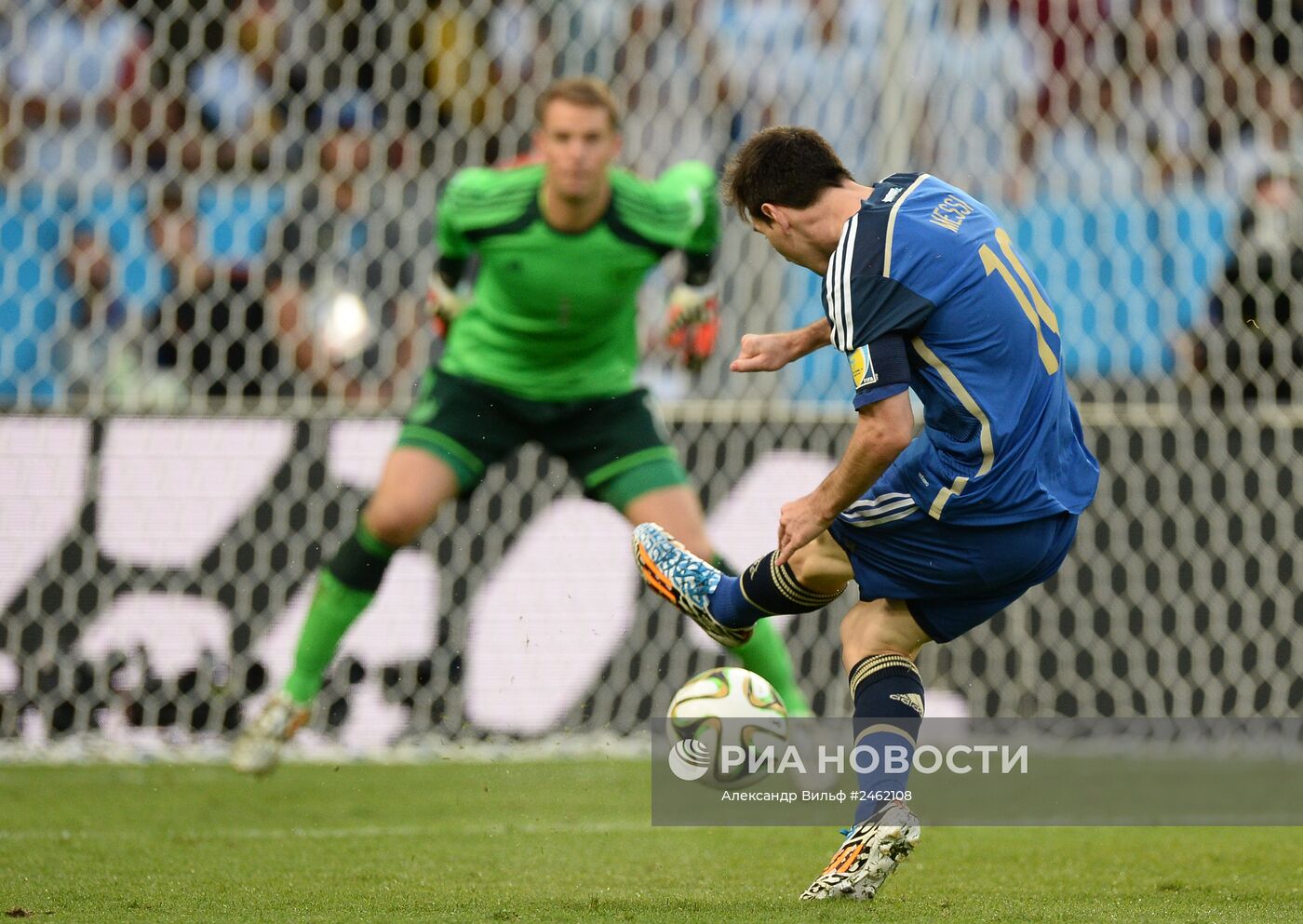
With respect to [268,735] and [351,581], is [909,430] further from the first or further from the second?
[268,735]

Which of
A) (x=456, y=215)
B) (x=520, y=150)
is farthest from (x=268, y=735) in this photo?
(x=520, y=150)

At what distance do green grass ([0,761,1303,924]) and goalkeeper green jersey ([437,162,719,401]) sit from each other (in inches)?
59.1

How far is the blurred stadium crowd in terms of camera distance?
732 cm

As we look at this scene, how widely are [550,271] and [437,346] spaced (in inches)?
71.2

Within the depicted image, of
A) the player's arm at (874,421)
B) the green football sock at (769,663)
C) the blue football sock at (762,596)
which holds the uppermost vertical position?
the player's arm at (874,421)

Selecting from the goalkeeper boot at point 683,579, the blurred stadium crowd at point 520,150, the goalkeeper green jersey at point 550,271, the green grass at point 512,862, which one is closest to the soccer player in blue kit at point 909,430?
the goalkeeper boot at point 683,579

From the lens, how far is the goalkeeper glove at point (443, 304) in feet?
19.2

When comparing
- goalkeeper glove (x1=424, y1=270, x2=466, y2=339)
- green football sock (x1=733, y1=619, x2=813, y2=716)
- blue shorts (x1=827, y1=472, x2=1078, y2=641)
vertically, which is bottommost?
green football sock (x1=733, y1=619, x2=813, y2=716)

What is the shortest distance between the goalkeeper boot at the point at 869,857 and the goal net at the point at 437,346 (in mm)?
3591

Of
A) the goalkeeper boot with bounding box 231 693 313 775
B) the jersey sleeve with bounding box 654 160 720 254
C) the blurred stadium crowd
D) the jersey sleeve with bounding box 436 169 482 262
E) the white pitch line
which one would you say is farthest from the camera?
the blurred stadium crowd

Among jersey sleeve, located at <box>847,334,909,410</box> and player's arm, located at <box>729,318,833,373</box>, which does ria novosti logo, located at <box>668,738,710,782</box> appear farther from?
jersey sleeve, located at <box>847,334,909,410</box>

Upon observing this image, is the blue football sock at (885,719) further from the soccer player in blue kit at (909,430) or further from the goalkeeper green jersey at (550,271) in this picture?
the goalkeeper green jersey at (550,271)

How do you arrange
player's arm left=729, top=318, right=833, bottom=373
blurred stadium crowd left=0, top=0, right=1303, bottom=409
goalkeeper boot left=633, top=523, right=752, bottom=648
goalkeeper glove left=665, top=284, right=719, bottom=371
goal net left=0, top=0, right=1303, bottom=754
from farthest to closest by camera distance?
blurred stadium crowd left=0, top=0, right=1303, bottom=409, goal net left=0, top=0, right=1303, bottom=754, goalkeeper glove left=665, top=284, right=719, bottom=371, goalkeeper boot left=633, top=523, right=752, bottom=648, player's arm left=729, top=318, right=833, bottom=373

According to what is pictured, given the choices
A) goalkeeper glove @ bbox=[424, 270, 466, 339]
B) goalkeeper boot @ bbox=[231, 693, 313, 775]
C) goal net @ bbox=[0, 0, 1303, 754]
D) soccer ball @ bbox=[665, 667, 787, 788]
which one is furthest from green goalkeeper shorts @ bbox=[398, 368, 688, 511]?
soccer ball @ bbox=[665, 667, 787, 788]
